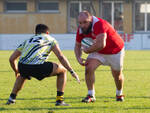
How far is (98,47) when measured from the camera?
25.9 feet

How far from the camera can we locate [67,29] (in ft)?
127

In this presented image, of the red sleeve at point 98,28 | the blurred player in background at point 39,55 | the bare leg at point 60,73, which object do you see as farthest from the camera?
the red sleeve at point 98,28

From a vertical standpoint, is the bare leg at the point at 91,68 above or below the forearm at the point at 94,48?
below

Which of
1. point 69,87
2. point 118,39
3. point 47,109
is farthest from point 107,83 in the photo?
point 47,109

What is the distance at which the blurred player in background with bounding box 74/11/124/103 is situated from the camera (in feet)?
25.9

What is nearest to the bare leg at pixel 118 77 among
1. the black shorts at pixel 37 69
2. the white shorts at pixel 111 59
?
the white shorts at pixel 111 59

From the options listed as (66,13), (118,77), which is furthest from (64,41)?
(118,77)

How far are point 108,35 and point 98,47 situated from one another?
372 mm

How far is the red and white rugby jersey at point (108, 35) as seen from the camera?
7.91m

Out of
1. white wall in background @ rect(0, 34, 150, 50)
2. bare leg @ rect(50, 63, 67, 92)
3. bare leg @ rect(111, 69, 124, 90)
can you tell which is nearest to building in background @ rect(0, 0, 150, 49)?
white wall in background @ rect(0, 34, 150, 50)

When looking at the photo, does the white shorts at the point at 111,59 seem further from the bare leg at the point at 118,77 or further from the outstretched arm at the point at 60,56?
the outstretched arm at the point at 60,56

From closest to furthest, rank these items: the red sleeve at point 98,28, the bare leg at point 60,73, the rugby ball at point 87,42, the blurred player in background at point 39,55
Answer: the blurred player in background at point 39,55
the bare leg at point 60,73
the red sleeve at point 98,28
the rugby ball at point 87,42

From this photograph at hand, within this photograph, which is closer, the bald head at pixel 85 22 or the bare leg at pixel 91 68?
the bald head at pixel 85 22

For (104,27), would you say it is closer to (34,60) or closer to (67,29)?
(34,60)
